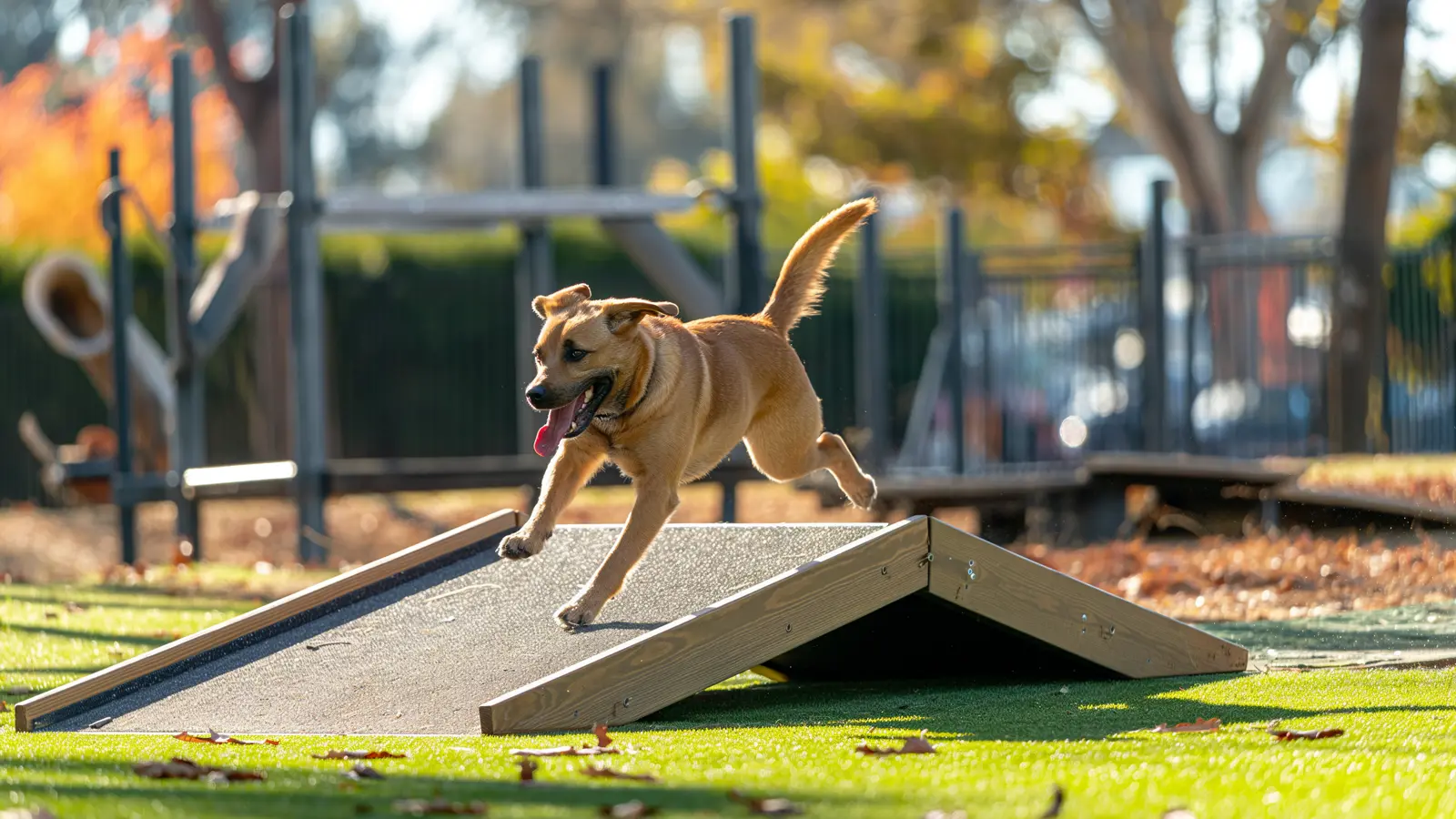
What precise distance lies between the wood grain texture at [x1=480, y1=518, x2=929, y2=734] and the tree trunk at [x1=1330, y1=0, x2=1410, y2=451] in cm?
1177

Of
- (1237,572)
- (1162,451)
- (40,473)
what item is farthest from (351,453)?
(1237,572)

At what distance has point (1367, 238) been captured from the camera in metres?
17.0

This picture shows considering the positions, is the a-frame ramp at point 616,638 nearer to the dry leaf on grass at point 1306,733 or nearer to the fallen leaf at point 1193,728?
the fallen leaf at point 1193,728

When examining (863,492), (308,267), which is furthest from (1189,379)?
(863,492)

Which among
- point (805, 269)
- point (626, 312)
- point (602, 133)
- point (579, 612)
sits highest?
point (602, 133)

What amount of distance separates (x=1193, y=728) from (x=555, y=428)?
2.05m

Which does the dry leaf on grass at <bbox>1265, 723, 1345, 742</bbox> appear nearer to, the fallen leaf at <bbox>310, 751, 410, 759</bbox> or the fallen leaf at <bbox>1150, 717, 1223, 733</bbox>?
the fallen leaf at <bbox>1150, 717, 1223, 733</bbox>

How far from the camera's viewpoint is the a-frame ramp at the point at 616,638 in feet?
17.6

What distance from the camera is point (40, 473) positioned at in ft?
65.1

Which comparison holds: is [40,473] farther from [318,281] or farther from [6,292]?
[318,281]

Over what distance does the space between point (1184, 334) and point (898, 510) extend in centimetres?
336

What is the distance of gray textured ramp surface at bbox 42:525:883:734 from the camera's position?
17.9ft

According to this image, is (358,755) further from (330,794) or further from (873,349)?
(873,349)

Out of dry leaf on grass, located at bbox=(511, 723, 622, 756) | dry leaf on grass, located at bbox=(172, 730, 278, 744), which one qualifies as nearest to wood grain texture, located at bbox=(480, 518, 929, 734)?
dry leaf on grass, located at bbox=(511, 723, 622, 756)
